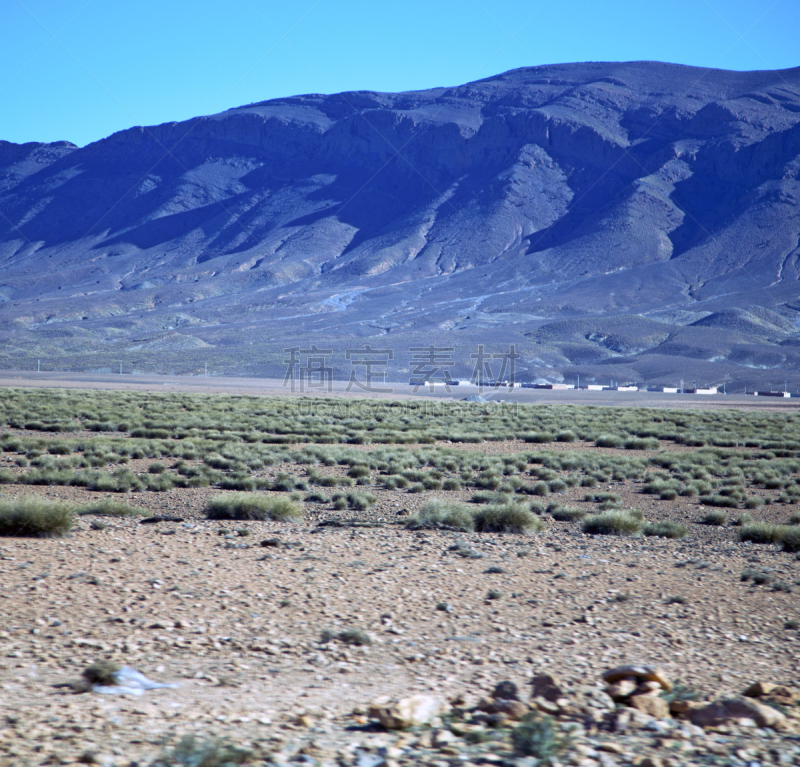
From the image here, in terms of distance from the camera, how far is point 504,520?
38.1 ft

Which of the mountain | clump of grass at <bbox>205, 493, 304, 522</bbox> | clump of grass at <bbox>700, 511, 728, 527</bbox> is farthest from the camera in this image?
the mountain

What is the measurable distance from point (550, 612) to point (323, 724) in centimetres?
A: 330

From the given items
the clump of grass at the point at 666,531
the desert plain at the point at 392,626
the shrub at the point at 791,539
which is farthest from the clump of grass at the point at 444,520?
the shrub at the point at 791,539

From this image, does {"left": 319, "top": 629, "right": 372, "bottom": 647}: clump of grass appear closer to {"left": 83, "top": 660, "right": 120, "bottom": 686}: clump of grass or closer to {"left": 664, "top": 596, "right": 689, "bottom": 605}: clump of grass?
{"left": 83, "top": 660, "right": 120, "bottom": 686}: clump of grass

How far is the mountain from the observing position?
108m

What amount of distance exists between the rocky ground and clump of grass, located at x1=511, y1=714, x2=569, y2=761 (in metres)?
0.05

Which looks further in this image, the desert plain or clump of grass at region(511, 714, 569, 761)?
the desert plain

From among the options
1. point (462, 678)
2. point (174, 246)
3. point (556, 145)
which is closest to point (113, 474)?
point (462, 678)

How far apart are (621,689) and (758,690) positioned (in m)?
0.97

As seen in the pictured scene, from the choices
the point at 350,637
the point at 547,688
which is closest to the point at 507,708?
the point at 547,688

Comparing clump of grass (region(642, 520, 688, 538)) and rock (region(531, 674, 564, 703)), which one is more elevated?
rock (region(531, 674, 564, 703))

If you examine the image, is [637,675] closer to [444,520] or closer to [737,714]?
[737,714]

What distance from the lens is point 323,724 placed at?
162 inches

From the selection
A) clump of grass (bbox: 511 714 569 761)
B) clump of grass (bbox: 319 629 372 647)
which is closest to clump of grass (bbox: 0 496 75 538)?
clump of grass (bbox: 319 629 372 647)
